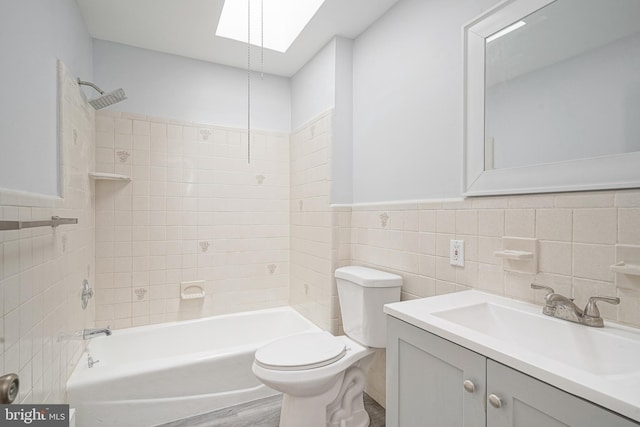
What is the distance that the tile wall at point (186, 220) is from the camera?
2.27m

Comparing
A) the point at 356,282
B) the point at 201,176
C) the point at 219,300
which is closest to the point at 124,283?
the point at 219,300

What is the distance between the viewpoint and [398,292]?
171cm

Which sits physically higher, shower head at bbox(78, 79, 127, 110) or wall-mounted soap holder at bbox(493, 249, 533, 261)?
shower head at bbox(78, 79, 127, 110)

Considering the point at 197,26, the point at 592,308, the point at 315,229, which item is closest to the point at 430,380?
the point at 592,308

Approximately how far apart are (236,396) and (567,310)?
1818 mm

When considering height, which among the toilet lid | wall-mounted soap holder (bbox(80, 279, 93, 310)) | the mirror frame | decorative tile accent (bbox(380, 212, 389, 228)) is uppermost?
the mirror frame

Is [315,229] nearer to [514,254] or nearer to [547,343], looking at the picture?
[514,254]

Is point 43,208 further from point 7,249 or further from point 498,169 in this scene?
point 498,169

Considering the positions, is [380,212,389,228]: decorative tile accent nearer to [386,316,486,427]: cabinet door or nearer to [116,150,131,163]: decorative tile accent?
[386,316,486,427]: cabinet door

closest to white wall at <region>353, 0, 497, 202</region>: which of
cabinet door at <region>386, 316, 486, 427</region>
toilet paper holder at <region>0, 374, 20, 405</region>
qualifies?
cabinet door at <region>386, 316, 486, 427</region>

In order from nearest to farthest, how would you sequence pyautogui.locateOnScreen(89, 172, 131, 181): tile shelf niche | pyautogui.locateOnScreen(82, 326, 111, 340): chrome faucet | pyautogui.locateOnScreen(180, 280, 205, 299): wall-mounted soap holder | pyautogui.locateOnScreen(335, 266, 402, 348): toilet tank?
pyautogui.locateOnScreen(335, 266, 402, 348): toilet tank, pyautogui.locateOnScreen(82, 326, 111, 340): chrome faucet, pyautogui.locateOnScreen(89, 172, 131, 181): tile shelf niche, pyautogui.locateOnScreen(180, 280, 205, 299): wall-mounted soap holder

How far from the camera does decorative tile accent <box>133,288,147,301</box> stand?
2.33 m

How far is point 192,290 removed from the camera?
98.0 inches

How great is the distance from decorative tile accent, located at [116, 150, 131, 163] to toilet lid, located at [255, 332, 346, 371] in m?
1.74
